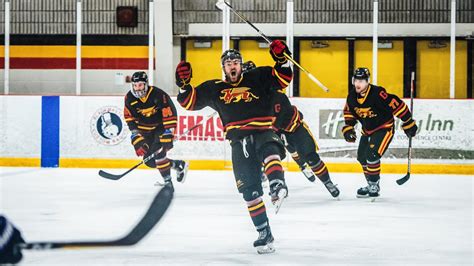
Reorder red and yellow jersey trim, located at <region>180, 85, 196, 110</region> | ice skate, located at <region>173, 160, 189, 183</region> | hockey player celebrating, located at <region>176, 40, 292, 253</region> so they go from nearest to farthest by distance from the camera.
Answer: hockey player celebrating, located at <region>176, 40, 292, 253</region>, red and yellow jersey trim, located at <region>180, 85, 196, 110</region>, ice skate, located at <region>173, 160, 189, 183</region>

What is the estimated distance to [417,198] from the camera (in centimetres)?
700

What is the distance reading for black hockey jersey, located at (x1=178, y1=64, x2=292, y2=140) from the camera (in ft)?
14.9

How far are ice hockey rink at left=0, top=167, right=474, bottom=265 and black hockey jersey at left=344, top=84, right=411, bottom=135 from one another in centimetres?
59

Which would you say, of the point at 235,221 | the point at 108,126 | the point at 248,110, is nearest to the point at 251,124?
the point at 248,110

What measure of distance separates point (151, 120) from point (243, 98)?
3058 millimetres

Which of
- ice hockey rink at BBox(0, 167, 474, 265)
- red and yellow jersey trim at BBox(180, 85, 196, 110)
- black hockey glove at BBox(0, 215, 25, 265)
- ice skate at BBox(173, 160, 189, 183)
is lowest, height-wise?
ice hockey rink at BBox(0, 167, 474, 265)

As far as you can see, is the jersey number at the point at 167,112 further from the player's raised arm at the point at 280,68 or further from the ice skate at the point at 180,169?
the player's raised arm at the point at 280,68

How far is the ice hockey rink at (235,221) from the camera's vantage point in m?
4.10

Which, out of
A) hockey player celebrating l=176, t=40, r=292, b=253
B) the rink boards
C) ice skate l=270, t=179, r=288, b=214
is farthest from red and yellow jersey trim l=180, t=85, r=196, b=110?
Answer: the rink boards

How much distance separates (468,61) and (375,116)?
506 centimetres

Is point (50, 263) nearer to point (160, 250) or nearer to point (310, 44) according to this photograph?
point (160, 250)

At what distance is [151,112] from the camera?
7473mm

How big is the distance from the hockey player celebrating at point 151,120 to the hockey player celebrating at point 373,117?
57.8 inches

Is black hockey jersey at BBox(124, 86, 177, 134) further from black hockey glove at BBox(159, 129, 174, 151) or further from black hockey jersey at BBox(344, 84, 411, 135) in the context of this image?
black hockey jersey at BBox(344, 84, 411, 135)
